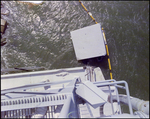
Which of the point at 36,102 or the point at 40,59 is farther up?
the point at 40,59

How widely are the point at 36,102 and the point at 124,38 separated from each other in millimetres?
3665

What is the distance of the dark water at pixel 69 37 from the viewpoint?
376 cm

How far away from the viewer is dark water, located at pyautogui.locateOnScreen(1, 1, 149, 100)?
12.3ft

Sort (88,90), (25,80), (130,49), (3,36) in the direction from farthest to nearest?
(130,49), (3,36), (25,80), (88,90)

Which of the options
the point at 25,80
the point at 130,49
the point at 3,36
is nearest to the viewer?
the point at 25,80

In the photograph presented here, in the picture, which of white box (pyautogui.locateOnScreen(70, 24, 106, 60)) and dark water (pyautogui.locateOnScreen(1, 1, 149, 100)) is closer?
white box (pyautogui.locateOnScreen(70, 24, 106, 60))

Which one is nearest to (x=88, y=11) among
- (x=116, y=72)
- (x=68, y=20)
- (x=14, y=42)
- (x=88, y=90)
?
(x=68, y=20)

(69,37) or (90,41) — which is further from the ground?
(69,37)

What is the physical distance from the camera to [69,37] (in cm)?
386

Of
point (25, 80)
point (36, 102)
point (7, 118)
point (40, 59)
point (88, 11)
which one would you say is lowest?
point (7, 118)

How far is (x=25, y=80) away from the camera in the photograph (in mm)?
3125

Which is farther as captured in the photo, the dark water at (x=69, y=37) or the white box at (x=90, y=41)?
the dark water at (x=69, y=37)

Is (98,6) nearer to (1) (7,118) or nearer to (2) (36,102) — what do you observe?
(2) (36,102)

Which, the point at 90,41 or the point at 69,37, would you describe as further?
the point at 69,37
